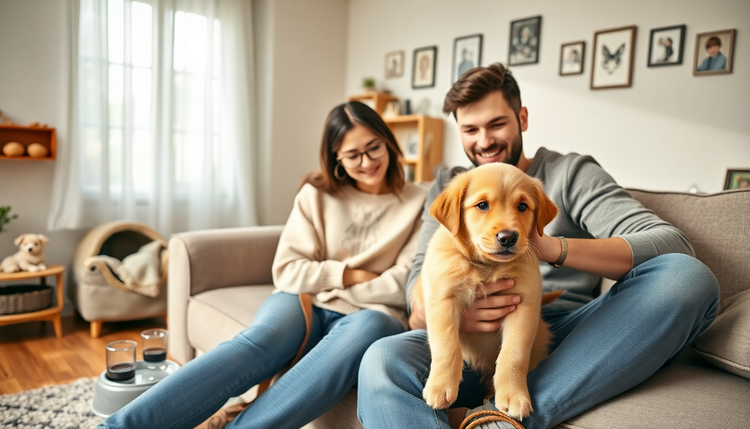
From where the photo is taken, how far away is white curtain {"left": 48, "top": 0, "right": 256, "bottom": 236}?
341 cm

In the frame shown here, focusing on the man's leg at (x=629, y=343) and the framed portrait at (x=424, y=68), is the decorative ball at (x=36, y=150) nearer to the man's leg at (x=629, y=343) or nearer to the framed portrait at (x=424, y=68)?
the framed portrait at (x=424, y=68)

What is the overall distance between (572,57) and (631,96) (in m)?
0.49

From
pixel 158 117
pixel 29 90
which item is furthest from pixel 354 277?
pixel 29 90

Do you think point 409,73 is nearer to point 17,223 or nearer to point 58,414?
point 17,223

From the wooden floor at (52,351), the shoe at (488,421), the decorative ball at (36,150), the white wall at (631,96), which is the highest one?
the white wall at (631,96)

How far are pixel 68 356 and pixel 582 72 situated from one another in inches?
142

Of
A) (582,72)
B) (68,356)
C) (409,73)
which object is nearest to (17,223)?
(68,356)

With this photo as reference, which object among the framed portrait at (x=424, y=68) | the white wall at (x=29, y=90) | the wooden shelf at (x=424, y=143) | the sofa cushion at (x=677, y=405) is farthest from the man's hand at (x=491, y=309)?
the framed portrait at (x=424, y=68)

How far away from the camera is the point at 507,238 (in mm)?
986

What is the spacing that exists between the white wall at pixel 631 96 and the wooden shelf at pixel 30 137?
2.89 meters

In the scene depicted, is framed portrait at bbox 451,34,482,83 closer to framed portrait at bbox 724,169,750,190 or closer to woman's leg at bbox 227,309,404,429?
framed portrait at bbox 724,169,750,190

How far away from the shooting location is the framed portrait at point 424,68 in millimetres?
4316

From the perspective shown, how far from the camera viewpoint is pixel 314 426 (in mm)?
1562

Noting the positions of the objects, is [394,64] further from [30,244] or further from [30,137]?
[30,244]
